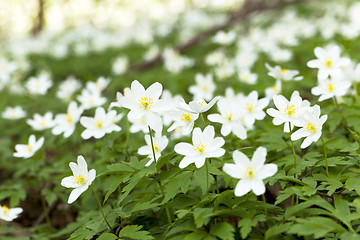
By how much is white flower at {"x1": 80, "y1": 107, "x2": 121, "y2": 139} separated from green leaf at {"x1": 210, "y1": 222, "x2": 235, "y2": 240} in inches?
39.6

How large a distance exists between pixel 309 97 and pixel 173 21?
7.84 m

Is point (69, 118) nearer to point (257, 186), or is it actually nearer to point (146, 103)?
point (146, 103)

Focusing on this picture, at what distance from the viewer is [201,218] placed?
5.12 ft

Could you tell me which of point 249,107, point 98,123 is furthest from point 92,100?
point 249,107

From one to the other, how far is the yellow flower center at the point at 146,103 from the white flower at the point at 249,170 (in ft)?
1.94

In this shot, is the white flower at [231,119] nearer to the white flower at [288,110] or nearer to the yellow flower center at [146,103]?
the white flower at [288,110]

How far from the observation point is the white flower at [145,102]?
1.92 meters

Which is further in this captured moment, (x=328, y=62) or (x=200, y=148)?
(x=328, y=62)

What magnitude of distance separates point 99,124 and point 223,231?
116 cm

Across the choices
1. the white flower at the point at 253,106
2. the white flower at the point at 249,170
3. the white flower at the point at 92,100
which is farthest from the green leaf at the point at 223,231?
the white flower at the point at 92,100

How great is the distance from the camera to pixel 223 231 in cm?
158

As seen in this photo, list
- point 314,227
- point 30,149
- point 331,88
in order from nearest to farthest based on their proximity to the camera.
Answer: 1. point 314,227
2. point 331,88
3. point 30,149

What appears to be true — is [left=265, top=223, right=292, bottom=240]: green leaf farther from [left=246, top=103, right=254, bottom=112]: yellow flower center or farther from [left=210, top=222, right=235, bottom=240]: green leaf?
[left=246, top=103, right=254, bottom=112]: yellow flower center

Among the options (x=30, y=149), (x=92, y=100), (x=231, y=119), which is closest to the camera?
(x=231, y=119)
